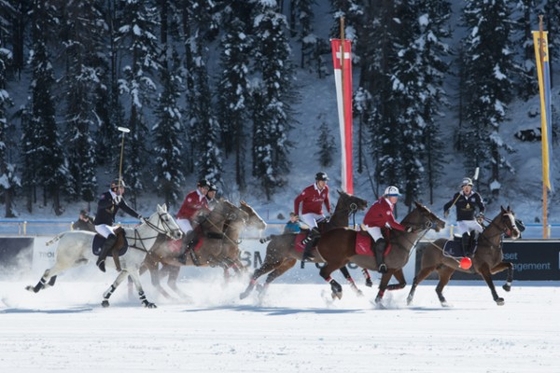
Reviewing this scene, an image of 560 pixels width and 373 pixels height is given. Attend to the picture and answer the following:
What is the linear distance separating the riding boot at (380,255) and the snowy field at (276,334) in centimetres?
73

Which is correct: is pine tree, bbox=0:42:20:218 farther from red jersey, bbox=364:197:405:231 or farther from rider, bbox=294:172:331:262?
red jersey, bbox=364:197:405:231

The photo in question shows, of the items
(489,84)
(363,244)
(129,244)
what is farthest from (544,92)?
(489,84)

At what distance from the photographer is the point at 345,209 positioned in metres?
17.4

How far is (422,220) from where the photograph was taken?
16.5 m

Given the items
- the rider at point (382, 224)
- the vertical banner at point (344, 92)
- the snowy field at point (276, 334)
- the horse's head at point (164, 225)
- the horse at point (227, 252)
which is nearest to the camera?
the snowy field at point (276, 334)

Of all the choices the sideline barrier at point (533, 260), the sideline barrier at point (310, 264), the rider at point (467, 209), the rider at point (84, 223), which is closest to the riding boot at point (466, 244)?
the rider at point (467, 209)

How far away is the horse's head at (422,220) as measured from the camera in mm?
16266

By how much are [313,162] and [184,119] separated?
321 inches

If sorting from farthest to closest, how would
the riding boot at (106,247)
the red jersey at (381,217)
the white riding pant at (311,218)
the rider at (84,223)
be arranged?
1. the rider at (84,223)
2. the white riding pant at (311,218)
3. the red jersey at (381,217)
4. the riding boot at (106,247)

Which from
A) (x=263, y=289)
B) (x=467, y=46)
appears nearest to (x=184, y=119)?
(x=467, y=46)

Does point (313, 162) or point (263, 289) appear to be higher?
point (313, 162)

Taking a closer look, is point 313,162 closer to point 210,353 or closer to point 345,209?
point 345,209

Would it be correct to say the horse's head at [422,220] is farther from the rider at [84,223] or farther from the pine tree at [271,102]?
the pine tree at [271,102]

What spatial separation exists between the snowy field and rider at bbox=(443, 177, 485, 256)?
1248 mm
